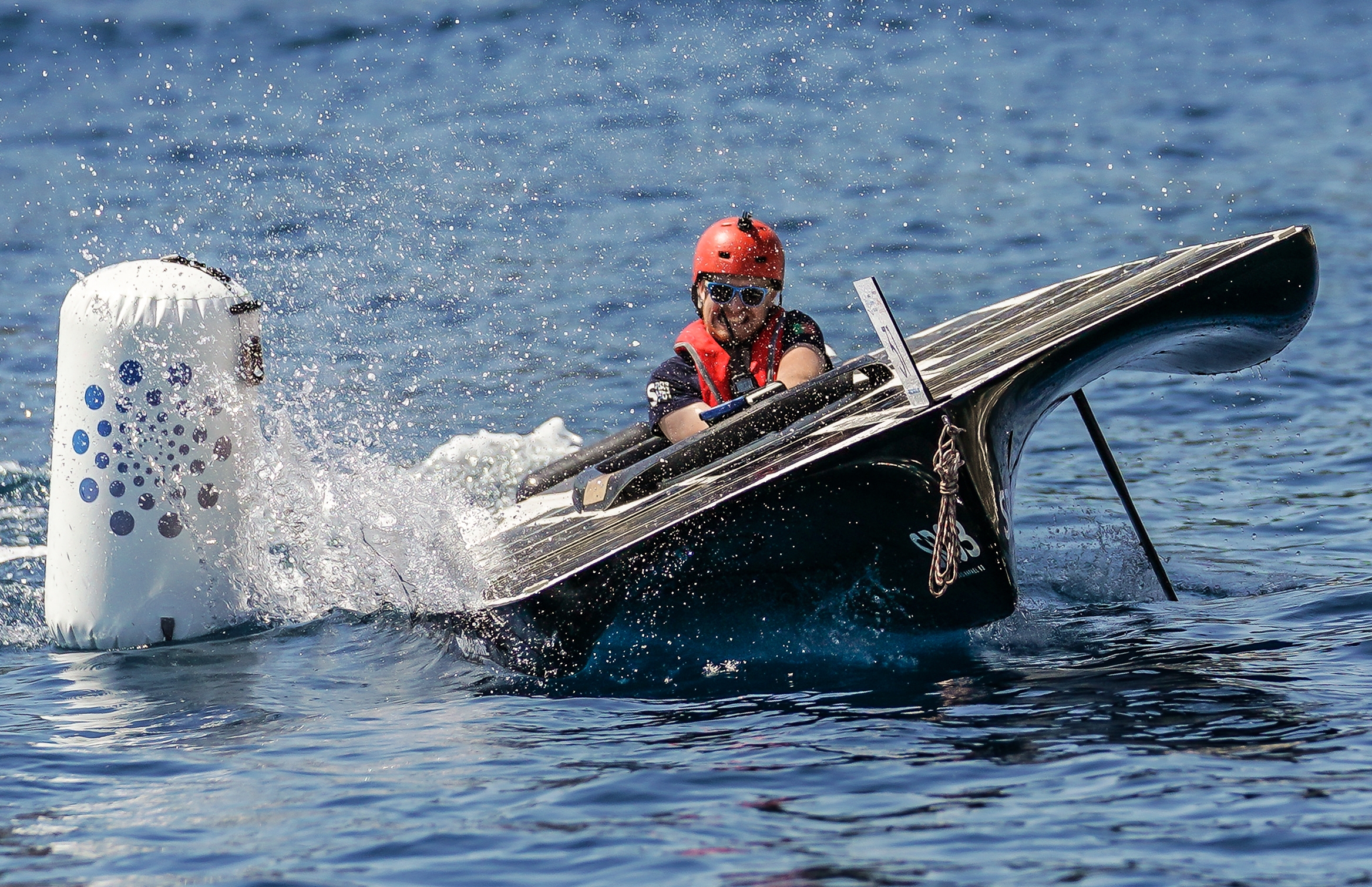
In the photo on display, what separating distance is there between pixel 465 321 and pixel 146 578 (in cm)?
604

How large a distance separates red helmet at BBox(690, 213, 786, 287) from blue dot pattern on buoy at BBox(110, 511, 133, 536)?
243cm

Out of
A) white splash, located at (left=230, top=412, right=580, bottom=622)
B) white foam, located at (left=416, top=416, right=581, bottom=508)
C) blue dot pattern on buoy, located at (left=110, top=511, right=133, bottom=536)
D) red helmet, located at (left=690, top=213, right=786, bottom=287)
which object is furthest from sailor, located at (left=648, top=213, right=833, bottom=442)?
white foam, located at (left=416, top=416, right=581, bottom=508)

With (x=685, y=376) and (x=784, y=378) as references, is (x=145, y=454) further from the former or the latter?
(x=784, y=378)

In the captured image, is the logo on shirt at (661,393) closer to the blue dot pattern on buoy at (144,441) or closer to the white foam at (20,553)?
the blue dot pattern on buoy at (144,441)

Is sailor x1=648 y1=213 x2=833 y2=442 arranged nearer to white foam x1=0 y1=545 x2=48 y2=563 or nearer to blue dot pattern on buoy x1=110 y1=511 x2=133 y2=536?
blue dot pattern on buoy x1=110 y1=511 x2=133 y2=536

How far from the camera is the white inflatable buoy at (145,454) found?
6.22 meters

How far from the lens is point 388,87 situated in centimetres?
1891

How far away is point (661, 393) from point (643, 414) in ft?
11.1

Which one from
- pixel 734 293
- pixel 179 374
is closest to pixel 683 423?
pixel 734 293

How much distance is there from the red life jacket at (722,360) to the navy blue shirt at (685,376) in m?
0.02

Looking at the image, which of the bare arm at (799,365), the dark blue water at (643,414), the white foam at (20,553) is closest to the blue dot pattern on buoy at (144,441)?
the dark blue water at (643,414)

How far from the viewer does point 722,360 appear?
6.65 m

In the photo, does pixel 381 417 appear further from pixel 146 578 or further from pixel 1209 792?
pixel 1209 792

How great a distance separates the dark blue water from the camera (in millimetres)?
4121
